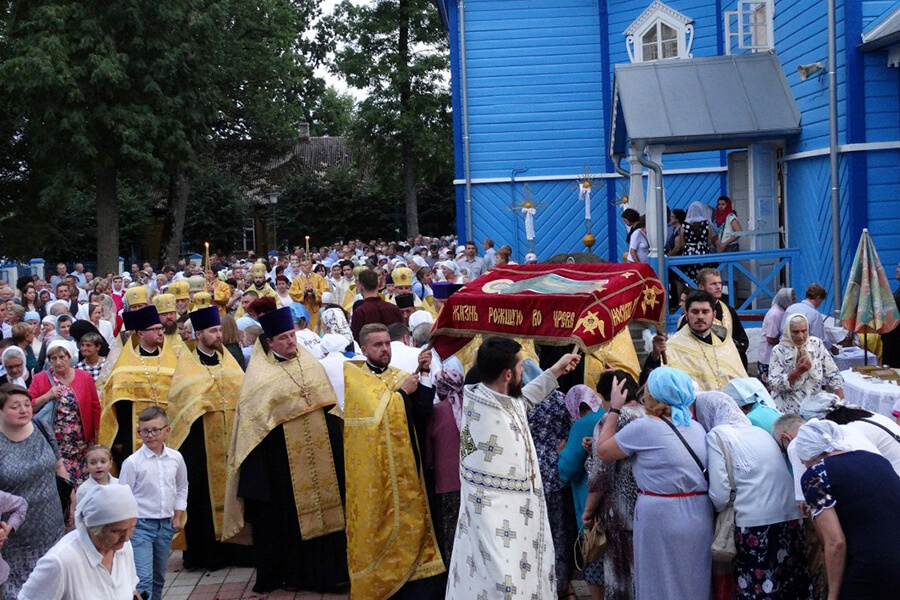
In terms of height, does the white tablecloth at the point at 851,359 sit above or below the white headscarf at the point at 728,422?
below

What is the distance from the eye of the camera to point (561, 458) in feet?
22.2

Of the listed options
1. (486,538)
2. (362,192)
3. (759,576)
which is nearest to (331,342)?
(486,538)

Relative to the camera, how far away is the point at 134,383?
332 inches

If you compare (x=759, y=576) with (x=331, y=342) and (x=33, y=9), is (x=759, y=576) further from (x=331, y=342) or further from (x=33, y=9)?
(x=33, y=9)

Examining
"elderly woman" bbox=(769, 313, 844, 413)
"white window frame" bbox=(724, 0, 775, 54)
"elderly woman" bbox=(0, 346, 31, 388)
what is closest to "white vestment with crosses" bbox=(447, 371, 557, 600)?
"elderly woman" bbox=(769, 313, 844, 413)

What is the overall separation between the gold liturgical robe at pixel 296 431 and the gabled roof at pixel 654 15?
14643 millimetres

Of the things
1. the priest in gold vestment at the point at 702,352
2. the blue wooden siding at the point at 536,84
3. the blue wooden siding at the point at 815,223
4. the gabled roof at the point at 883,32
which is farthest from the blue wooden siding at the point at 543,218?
the priest in gold vestment at the point at 702,352

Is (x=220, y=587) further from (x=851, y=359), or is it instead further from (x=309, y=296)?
(x=309, y=296)

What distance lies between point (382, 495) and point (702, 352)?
2.37 meters

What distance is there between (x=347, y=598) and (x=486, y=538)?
7.91 feet

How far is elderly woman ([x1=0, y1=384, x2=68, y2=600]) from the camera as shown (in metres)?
6.44

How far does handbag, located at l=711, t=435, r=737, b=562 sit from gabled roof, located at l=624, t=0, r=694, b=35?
53.0ft

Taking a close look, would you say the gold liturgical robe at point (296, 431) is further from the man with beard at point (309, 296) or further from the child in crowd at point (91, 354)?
the man with beard at point (309, 296)

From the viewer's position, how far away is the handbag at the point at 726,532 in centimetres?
558
